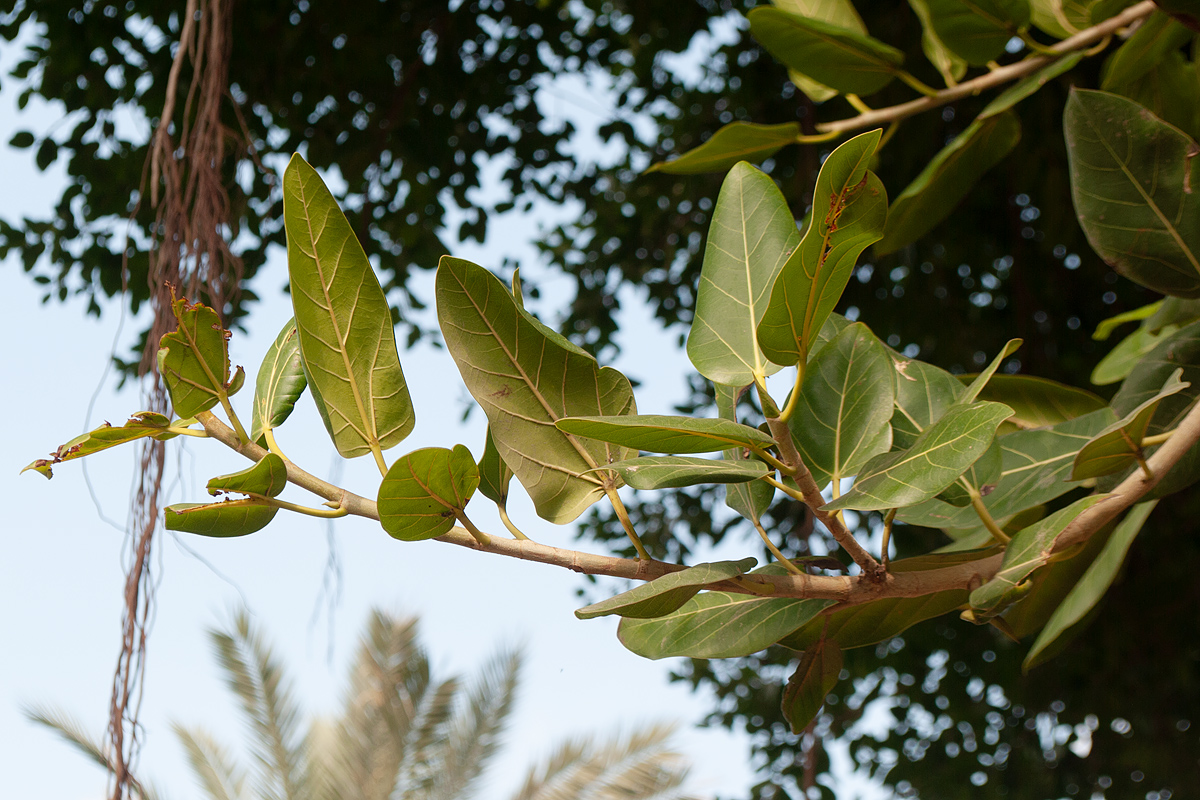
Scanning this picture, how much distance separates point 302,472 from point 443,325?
0.27 feet

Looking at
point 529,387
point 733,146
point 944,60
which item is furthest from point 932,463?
point 944,60

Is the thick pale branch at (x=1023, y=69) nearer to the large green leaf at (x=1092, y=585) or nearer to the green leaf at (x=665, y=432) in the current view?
the large green leaf at (x=1092, y=585)

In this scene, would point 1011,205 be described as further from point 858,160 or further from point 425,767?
point 425,767

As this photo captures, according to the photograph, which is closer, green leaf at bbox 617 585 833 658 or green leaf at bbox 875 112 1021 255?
green leaf at bbox 617 585 833 658

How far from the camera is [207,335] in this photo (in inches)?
13.6

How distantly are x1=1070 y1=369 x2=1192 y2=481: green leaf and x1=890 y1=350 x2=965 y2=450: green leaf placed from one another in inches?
3.3

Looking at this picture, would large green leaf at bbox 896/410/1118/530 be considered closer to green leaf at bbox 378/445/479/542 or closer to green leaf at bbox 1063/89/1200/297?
green leaf at bbox 1063/89/1200/297

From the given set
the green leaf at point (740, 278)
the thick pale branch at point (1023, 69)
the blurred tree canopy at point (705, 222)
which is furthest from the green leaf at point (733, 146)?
the blurred tree canopy at point (705, 222)

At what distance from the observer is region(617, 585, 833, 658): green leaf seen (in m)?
0.41

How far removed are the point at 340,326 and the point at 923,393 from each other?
1.17ft

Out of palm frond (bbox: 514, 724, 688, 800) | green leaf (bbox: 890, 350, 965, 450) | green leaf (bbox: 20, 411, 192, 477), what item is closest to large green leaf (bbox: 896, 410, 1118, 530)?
green leaf (bbox: 890, 350, 965, 450)

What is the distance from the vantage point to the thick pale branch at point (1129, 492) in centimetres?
41

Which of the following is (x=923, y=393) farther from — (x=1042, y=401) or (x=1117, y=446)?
(x=1042, y=401)

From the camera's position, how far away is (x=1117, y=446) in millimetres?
435
